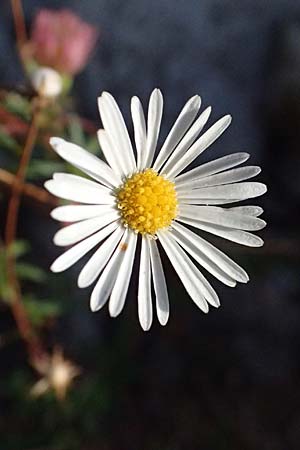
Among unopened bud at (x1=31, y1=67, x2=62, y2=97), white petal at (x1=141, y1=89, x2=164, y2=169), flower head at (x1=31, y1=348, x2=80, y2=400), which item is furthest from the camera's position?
flower head at (x1=31, y1=348, x2=80, y2=400)

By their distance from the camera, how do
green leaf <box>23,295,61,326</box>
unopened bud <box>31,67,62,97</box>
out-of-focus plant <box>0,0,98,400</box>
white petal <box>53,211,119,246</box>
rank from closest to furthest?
white petal <box>53,211,119,246</box>, unopened bud <box>31,67,62,97</box>, out-of-focus plant <box>0,0,98,400</box>, green leaf <box>23,295,61,326</box>

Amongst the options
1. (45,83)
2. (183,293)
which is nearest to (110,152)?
(45,83)

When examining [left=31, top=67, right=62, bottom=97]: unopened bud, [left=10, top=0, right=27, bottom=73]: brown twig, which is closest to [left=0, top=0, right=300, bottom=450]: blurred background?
[left=10, top=0, right=27, bottom=73]: brown twig

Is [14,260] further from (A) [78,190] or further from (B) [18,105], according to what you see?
(A) [78,190]

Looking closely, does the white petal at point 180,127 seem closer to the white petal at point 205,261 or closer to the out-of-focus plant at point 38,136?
the white petal at point 205,261

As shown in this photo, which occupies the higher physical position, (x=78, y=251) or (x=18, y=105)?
(x=18, y=105)

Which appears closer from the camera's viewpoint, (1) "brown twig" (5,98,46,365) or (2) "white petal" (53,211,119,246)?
(2) "white petal" (53,211,119,246)

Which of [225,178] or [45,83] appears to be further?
[45,83]

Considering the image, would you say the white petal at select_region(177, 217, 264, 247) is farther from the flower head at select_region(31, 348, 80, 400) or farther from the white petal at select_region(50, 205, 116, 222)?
the flower head at select_region(31, 348, 80, 400)

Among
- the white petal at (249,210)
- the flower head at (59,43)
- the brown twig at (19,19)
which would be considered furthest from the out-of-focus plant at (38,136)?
the white petal at (249,210)
